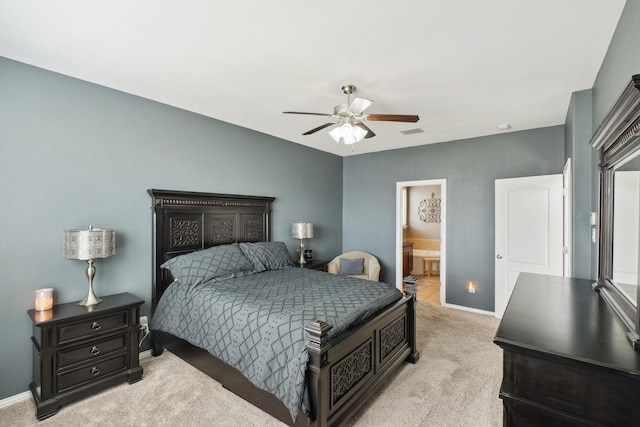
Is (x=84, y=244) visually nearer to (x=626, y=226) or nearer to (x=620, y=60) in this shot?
(x=626, y=226)

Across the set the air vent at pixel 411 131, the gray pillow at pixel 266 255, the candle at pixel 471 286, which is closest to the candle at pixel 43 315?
→ the gray pillow at pixel 266 255

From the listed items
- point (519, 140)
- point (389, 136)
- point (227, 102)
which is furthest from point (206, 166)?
point (519, 140)

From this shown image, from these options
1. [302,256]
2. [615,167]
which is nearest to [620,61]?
[615,167]

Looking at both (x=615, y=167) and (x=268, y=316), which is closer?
(x=615, y=167)

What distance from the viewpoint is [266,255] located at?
380cm

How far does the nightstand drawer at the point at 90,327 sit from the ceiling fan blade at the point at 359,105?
8.58 feet

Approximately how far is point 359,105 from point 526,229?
315 centimetres

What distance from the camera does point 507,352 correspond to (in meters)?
1.22

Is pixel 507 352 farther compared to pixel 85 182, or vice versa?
pixel 85 182

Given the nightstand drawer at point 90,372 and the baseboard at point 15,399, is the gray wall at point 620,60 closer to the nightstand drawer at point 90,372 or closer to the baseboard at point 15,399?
the nightstand drawer at point 90,372

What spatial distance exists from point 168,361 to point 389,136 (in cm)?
399

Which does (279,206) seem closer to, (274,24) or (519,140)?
(274,24)

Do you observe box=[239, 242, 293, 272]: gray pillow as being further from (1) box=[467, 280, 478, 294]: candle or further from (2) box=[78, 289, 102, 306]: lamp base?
(1) box=[467, 280, 478, 294]: candle

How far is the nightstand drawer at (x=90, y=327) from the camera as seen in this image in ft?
7.68
